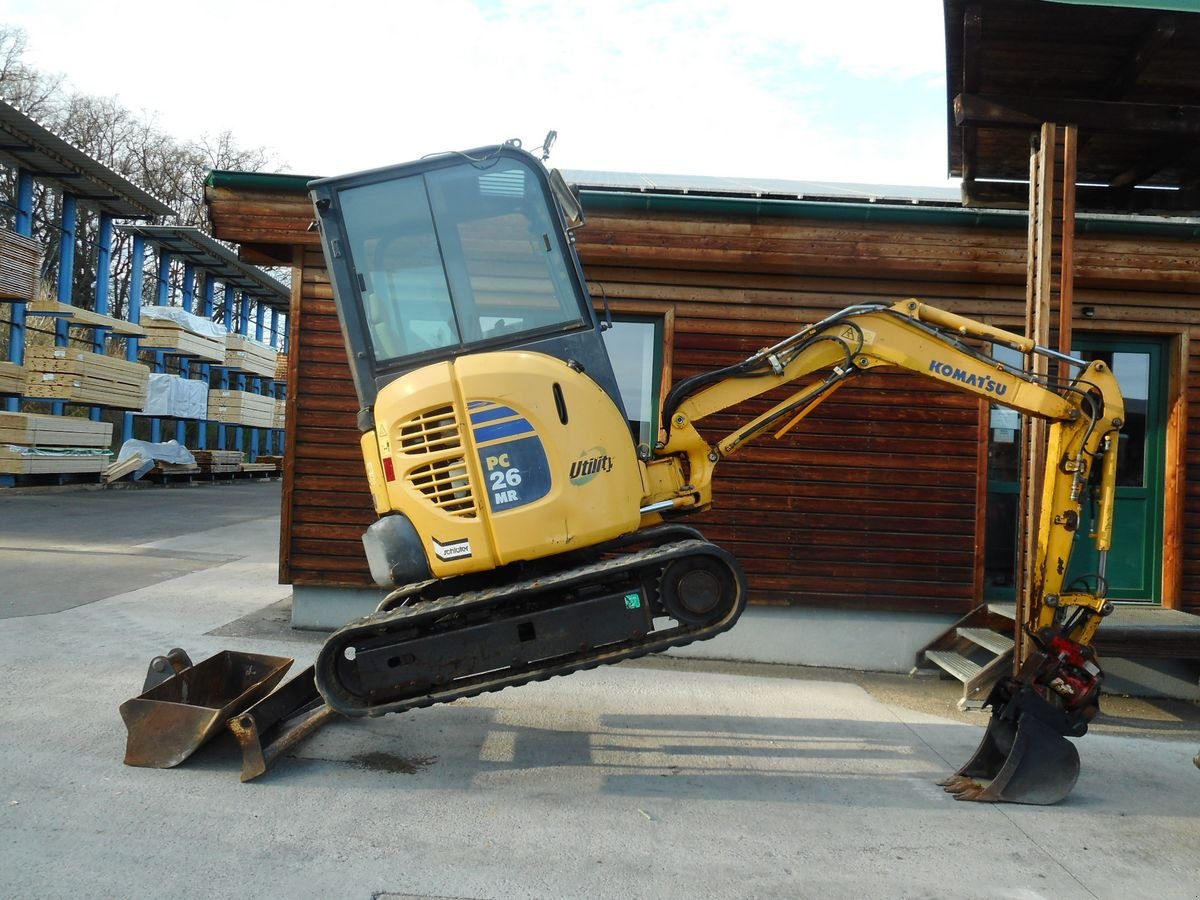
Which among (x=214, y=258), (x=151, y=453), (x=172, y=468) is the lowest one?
(x=172, y=468)

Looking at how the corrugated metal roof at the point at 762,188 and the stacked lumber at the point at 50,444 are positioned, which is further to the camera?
the stacked lumber at the point at 50,444

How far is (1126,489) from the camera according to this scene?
26.6ft

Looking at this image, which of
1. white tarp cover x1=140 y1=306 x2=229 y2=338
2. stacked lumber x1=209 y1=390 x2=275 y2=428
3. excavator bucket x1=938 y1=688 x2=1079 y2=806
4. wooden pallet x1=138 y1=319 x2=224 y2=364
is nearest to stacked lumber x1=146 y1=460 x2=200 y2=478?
wooden pallet x1=138 y1=319 x2=224 y2=364

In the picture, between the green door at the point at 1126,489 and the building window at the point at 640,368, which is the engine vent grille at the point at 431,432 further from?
the green door at the point at 1126,489

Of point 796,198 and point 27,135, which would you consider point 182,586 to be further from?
point 27,135

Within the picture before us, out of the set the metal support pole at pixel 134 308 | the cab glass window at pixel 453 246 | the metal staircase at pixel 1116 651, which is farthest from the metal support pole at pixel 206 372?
the cab glass window at pixel 453 246

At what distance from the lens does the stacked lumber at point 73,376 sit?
2044 cm

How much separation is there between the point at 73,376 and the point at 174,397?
17.7 ft

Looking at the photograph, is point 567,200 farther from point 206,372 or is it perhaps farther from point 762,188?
point 206,372

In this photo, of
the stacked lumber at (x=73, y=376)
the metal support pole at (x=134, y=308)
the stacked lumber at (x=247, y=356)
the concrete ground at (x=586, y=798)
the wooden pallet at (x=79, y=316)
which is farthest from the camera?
the stacked lumber at (x=247, y=356)

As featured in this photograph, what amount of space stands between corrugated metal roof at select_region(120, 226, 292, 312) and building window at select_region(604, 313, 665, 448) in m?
20.3

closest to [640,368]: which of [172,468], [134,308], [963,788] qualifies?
[963,788]

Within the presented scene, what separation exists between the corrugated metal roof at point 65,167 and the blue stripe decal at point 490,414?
17664mm

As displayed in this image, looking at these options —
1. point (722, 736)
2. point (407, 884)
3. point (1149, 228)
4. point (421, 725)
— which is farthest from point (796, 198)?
point (407, 884)
